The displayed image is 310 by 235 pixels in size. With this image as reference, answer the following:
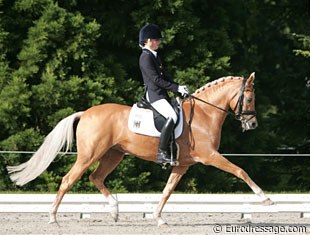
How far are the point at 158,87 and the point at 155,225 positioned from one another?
1.65m

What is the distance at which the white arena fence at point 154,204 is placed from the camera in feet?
32.6

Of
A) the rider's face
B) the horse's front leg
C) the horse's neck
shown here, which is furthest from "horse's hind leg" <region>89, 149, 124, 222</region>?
the rider's face

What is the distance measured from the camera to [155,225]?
891 centimetres

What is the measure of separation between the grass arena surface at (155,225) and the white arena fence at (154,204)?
12cm

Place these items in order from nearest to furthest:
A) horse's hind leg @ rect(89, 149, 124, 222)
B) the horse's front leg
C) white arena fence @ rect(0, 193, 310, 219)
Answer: the horse's front leg, horse's hind leg @ rect(89, 149, 124, 222), white arena fence @ rect(0, 193, 310, 219)

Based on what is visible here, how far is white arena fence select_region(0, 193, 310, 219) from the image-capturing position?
9930 millimetres

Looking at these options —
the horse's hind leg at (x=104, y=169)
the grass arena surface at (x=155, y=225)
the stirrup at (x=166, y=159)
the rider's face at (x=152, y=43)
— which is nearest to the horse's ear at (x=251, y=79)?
the rider's face at (x=152, y=43)

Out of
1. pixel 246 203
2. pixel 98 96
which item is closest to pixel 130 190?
pixel 98 96

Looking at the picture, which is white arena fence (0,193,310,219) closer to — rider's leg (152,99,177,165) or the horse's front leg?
the horse's front leg

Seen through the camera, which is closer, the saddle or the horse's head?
the saddle

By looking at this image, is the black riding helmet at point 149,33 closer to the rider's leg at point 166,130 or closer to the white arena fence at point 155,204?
the rider's leg at point 166,130

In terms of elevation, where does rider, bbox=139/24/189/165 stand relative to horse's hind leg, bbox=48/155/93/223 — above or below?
above

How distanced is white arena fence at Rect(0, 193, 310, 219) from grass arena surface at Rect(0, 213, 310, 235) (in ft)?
0.40

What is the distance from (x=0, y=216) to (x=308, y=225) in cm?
412
